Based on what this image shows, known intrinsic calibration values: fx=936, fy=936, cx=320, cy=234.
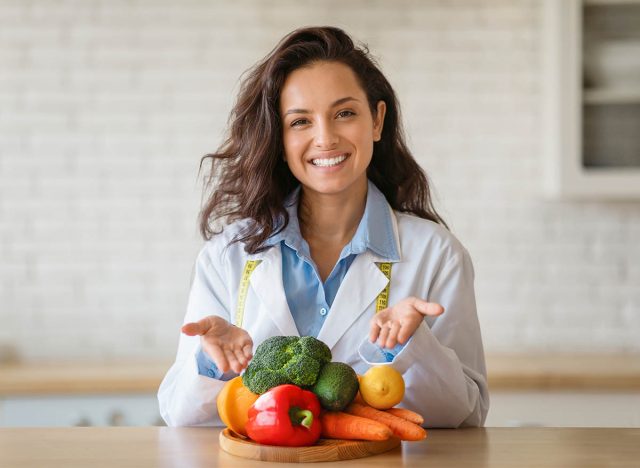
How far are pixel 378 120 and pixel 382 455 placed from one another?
110 cm

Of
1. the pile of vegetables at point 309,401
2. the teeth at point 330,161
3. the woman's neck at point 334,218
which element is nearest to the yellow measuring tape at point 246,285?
the woman's neck at point 334,218

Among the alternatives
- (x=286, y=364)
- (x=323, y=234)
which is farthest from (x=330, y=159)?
(x=286, y=364)

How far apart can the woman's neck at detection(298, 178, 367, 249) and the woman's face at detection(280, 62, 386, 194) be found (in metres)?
0.11

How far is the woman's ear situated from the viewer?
2.55 metres

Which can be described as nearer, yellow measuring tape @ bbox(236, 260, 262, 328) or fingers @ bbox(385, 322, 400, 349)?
fingers @ bbox(385, 322, 400, 349)

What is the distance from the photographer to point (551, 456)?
171cm

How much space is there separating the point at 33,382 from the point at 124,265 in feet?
2.44

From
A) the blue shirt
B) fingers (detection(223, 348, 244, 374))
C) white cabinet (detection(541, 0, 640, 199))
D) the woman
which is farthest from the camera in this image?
white cabinet (detection(541, 0, 640, 199))

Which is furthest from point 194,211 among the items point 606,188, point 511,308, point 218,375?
point 218,375

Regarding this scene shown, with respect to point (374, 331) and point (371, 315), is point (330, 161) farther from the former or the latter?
point (374, 331)

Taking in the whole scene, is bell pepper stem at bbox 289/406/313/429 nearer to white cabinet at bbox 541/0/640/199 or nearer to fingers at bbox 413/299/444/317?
fingers at bbox 413/299/444/317

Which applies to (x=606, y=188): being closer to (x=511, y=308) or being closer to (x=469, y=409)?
(x=511, y=308)

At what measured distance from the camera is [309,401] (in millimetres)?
1718

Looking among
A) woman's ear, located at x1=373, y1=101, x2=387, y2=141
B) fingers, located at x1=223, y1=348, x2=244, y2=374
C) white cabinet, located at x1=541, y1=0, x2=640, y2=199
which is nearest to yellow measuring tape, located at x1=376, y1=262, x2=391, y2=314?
woman's ear, located at x1=373, y1=101, x2=387, y2=141
